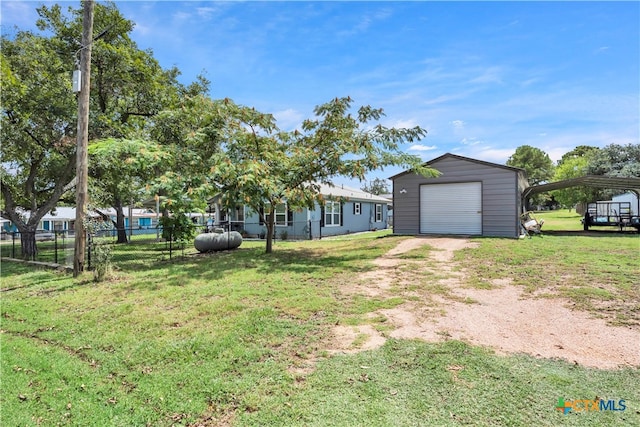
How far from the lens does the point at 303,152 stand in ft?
35.0

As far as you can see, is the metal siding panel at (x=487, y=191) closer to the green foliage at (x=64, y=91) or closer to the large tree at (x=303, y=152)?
the large tree at (x=303, y=152)

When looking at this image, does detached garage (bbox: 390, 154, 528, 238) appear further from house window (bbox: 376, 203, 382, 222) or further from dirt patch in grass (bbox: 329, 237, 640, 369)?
house window (bbox: 376, 203, 382, 222)

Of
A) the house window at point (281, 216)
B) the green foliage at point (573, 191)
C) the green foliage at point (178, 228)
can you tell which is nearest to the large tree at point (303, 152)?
the green foliage at point (178, 228)

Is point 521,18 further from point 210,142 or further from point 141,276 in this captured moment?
point 141,276

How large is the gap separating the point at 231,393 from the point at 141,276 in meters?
6.30

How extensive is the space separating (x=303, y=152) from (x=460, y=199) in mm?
7758

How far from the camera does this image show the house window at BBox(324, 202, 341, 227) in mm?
19344

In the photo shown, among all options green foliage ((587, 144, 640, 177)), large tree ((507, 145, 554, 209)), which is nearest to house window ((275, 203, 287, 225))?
green foliage ((587, 144, 640, 177))

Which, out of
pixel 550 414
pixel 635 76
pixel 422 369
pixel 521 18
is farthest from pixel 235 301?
pixel 635 76

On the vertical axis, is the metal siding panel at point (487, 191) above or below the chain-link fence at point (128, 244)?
above

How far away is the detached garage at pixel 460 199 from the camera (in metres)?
13.7

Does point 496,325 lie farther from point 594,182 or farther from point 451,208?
point 594,182

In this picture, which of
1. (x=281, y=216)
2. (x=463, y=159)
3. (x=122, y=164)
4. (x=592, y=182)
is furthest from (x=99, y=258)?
(x=592, y=182)

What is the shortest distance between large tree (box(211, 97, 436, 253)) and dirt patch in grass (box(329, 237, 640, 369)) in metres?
4.67
